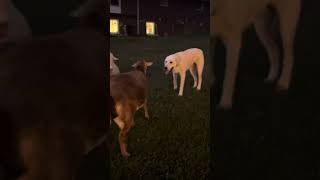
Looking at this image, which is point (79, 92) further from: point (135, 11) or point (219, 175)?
point (135, 11)

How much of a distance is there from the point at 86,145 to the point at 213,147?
74 centimetres

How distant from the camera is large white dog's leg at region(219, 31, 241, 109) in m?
1.20

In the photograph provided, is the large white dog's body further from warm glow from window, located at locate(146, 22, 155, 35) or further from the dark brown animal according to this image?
warm glow from window, located at locate(146, 22, 155, 35)

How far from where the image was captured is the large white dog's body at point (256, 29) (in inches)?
46.5

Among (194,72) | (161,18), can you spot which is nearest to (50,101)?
(194,72)

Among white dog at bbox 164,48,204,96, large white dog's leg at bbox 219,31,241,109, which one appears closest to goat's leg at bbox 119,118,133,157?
large white dog's leg at bbox 219,31,241,109

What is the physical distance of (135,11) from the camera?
6840mm

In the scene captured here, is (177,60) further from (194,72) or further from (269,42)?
(269,42)

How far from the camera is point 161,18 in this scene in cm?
743

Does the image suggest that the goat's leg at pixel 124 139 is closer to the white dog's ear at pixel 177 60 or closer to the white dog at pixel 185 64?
the white dog at pixel 185 64

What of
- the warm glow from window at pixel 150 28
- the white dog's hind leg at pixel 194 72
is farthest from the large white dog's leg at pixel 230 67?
the warm glow from window at pixel 150 28

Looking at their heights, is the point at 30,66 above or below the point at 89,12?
below

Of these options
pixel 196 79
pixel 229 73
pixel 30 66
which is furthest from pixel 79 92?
pixel 196 79

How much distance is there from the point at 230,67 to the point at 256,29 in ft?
0.51
